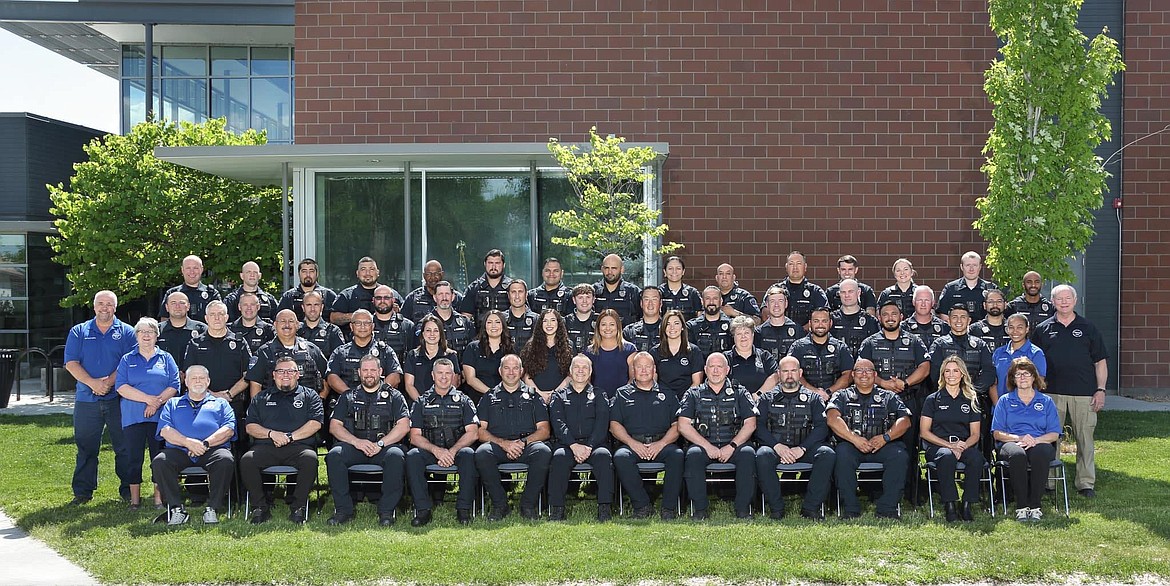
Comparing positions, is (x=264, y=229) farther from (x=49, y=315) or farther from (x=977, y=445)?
(x=977, y=445)

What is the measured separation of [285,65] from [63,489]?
56.1 ft

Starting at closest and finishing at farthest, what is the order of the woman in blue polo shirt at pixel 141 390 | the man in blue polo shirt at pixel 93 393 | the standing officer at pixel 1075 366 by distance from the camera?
the woman in blue polo shirt at pixel 141 390 < the man in blue polo shirt at pixel 93 393 < the standing officer at pixel 1075 366

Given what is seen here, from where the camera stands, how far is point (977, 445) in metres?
8.11

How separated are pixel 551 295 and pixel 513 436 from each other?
7.29 ft

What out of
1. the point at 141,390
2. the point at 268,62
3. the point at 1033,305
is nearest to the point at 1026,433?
the point at 1033,305

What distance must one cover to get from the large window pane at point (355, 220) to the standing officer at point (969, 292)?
6662mm

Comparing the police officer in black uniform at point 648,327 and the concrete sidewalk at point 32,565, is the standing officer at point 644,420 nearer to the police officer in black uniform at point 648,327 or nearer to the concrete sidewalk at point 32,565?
the police officer in black uniform at point 648,327

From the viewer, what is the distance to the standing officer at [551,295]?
392 inches

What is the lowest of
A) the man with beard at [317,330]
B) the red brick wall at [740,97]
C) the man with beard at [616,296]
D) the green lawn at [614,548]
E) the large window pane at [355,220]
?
the green lawn at [614,548]

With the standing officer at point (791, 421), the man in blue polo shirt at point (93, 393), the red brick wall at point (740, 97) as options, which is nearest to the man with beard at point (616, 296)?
the standing officer at point (791, 421)

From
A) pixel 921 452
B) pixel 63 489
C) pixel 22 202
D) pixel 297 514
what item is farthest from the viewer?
pixel 22 202

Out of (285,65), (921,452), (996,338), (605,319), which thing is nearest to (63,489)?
(605,319)

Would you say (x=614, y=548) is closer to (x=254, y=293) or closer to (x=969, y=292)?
(x=254, y=293)

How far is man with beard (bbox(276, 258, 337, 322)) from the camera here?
32.3ft
